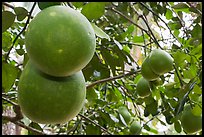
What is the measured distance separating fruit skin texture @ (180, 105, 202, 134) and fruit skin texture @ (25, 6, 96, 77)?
70cm

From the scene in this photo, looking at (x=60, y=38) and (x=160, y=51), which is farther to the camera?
(x=160, y=51)

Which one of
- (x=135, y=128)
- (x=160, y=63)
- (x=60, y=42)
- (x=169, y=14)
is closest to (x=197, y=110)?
(x=160, y=63)

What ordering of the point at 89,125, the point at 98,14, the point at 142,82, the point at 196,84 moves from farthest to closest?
the point at 89,125
the point at 142,82
the point at 196,84
the point at 98,14

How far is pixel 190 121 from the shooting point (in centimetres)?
142

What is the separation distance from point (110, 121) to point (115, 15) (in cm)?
48

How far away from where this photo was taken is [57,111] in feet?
2.78

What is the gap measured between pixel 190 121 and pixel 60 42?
77 cm

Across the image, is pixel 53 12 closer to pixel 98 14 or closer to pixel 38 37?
pixel 38 37

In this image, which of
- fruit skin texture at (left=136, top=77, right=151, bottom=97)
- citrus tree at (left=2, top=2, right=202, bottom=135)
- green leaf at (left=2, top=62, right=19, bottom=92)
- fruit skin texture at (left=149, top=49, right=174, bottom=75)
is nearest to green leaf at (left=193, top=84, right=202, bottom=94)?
citrus tree at (left=2, top=2, right=202, bottom=135)

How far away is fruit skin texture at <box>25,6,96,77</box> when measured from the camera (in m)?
0.79

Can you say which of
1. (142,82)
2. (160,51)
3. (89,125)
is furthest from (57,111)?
(89,125)

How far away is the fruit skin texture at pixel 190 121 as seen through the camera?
1.41m

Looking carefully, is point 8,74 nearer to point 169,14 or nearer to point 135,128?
point 135,128

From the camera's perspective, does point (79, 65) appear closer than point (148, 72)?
Yes
